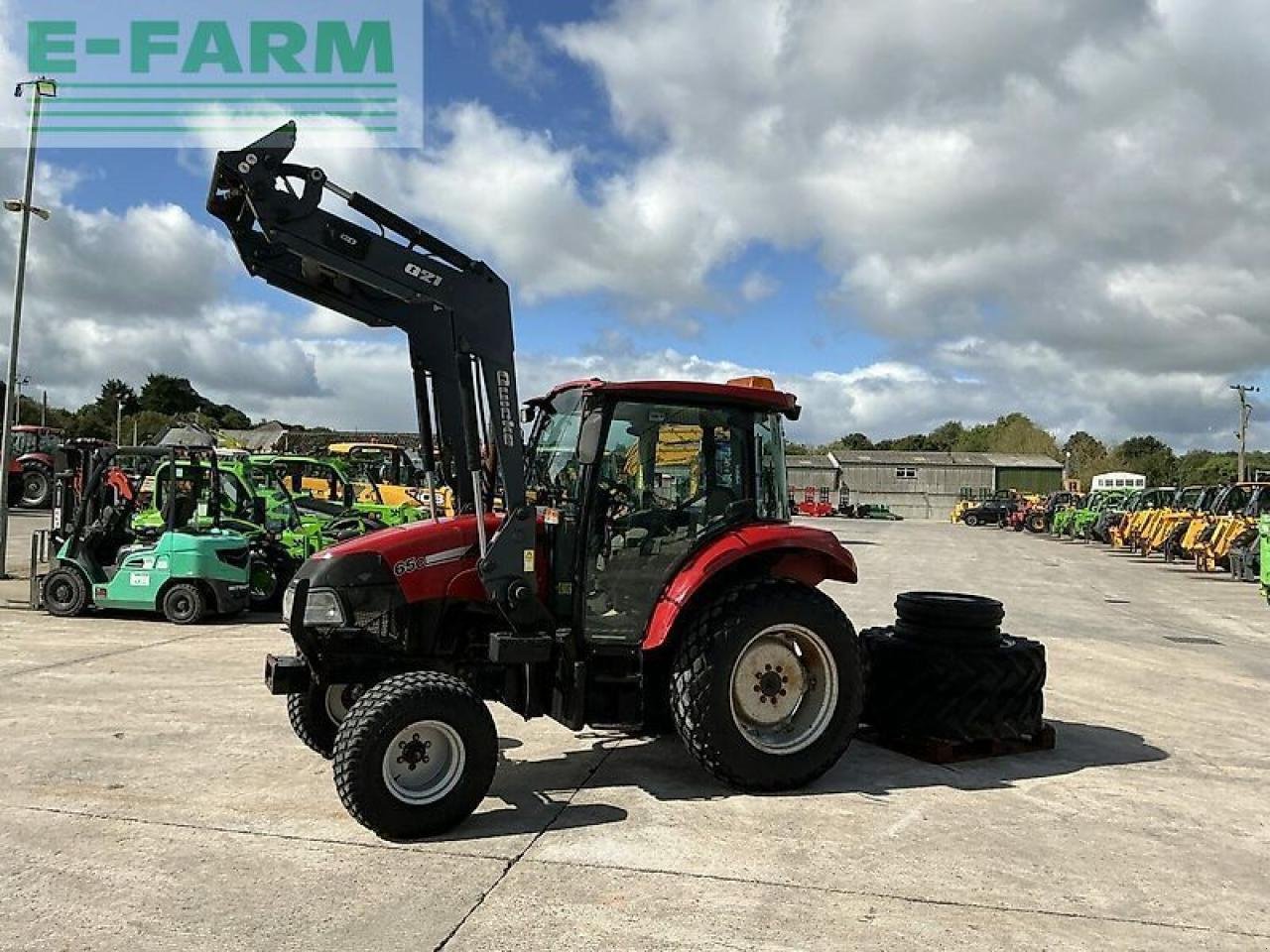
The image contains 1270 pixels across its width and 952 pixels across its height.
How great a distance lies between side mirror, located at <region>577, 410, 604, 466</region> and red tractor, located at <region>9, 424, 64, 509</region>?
100 feet

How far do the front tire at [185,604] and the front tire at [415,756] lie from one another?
7.90 m

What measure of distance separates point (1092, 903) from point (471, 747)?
9.22 ft

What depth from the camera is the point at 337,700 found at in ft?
19.3

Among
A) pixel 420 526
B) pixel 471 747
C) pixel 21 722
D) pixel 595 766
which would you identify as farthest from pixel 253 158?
pixel 21 722

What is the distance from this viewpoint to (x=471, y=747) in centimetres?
491

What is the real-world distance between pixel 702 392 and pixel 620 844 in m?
2.50

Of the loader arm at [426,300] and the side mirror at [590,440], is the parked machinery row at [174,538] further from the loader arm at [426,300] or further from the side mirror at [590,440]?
the side mirror at [590,440]

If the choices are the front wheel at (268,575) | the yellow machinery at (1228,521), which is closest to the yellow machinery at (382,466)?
the front wheel at (268,575)

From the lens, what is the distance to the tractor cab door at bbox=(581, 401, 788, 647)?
560 cm

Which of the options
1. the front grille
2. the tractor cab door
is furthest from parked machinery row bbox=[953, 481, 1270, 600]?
the front grille

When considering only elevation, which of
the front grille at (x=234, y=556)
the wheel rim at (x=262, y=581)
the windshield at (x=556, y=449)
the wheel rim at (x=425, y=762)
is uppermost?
the windshield at (x=556, y=449)

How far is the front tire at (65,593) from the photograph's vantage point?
12188 millimetres

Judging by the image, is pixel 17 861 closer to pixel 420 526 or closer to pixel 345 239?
pixel 420 526

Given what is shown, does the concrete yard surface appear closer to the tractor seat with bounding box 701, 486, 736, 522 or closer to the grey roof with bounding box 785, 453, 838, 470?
the tractor seat with bounding box 701, 486, 736, 522
